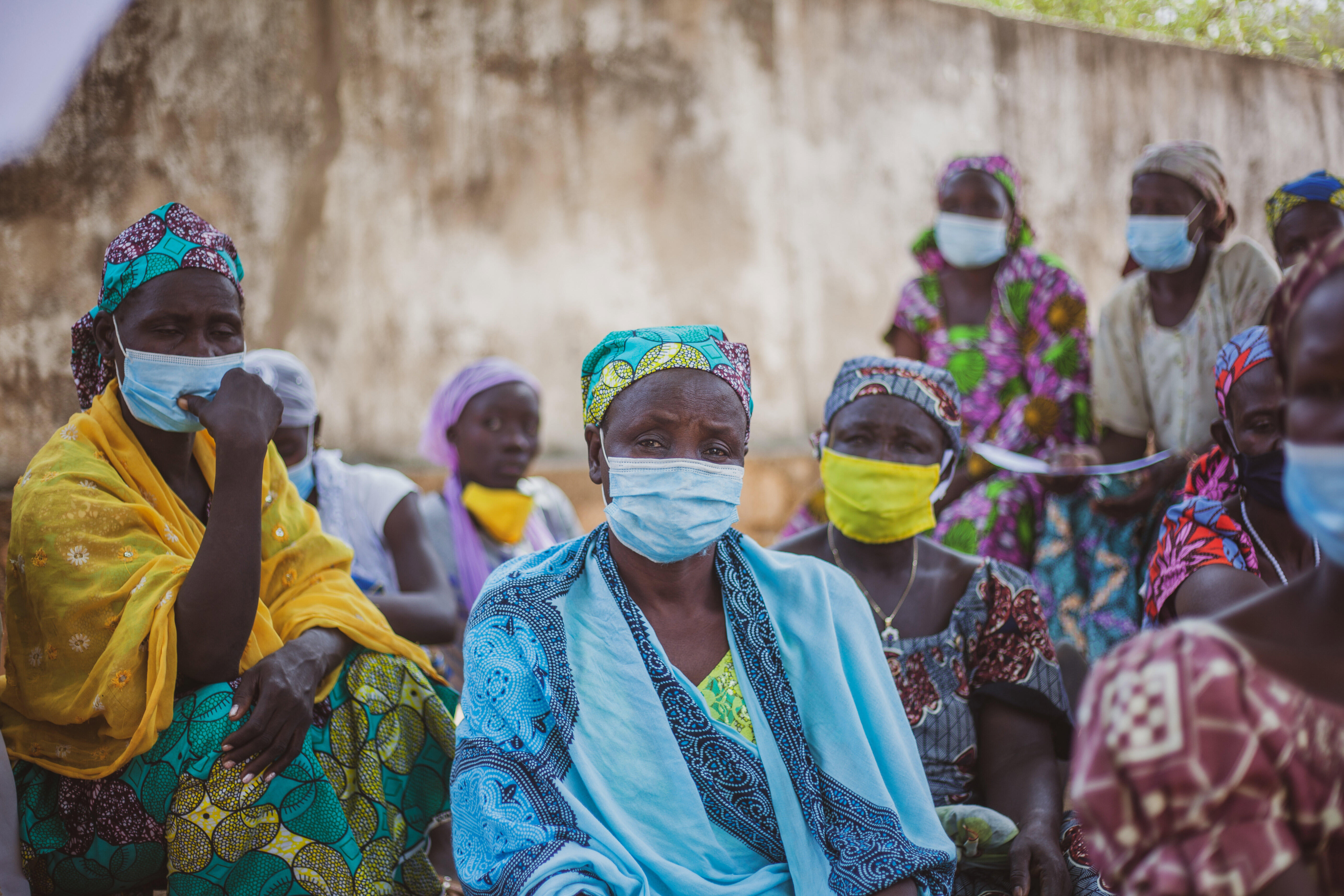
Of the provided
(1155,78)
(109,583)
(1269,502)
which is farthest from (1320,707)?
(1155,78)

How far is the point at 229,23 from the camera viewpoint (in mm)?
6395

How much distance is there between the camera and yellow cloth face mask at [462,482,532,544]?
16.9ft

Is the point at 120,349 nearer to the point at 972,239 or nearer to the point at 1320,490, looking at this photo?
the point at 1320,490

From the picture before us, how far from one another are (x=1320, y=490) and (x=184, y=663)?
8.30ft

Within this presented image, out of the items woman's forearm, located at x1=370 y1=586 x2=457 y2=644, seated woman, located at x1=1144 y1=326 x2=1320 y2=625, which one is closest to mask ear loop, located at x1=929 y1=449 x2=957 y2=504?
seated woman, located at x1=1144 y1=326 x2=1320 y2=625

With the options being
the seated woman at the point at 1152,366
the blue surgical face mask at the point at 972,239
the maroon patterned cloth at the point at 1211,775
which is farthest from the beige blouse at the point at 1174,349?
the maroon patterned cloth at the point at 1211,775

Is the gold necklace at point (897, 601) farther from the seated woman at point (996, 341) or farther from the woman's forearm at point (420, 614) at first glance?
the woman's forearm at point (420, 614)

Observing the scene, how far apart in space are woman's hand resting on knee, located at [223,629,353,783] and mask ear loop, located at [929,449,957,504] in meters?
1.89

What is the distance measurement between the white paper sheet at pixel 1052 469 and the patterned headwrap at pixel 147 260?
3.04m

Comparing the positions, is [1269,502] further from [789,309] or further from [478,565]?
[789,309]

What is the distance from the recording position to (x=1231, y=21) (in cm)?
1234

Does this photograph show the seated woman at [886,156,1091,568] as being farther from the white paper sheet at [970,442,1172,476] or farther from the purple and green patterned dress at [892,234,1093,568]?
the white paper sheet at [970,442,1172,476]

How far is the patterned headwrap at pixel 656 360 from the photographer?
2633 mm

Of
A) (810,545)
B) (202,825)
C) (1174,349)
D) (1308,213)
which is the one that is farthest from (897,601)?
(1308,213)
